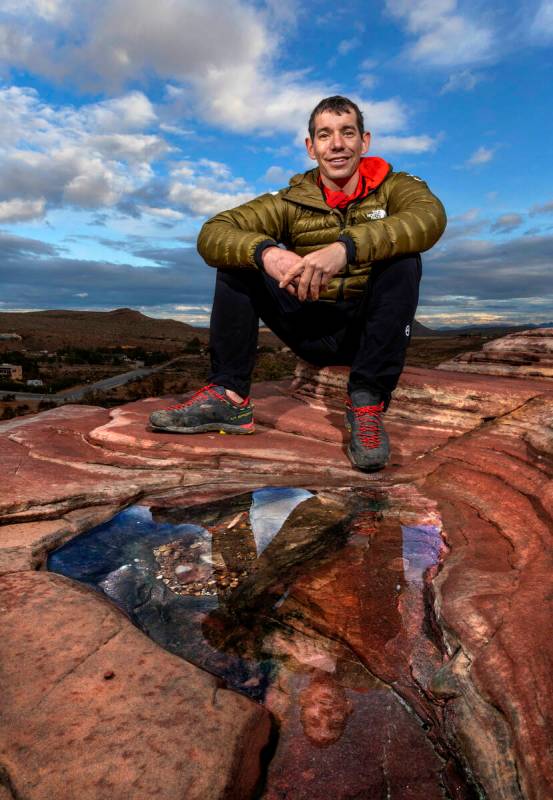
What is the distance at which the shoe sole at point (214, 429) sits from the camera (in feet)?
13.7

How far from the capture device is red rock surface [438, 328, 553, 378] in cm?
650

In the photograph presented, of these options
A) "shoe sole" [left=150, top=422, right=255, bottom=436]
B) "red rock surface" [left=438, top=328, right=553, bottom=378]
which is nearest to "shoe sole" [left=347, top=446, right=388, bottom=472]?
"shoe sole" [left=150, top=422, right=255, bottom=436]

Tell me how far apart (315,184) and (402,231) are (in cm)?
100

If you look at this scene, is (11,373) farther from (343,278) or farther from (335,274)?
(335,274)

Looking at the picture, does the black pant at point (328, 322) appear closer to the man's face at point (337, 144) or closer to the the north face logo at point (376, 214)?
the the north face logo at point (376, 214)

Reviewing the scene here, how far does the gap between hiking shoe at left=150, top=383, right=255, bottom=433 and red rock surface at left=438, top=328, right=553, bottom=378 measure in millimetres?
3886

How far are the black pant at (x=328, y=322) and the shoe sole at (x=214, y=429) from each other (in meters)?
0.28

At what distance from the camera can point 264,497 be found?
3211 millimetres

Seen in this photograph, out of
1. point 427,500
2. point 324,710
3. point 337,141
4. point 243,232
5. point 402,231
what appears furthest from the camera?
point 337,141

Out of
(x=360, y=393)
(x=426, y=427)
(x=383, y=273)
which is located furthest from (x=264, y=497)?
(x=426, y=427)

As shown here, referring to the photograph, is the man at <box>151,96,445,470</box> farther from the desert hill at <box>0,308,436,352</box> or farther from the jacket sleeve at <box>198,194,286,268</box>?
the desert hill at <box>0,308,436,352</box>

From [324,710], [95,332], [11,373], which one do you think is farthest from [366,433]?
[95,332]

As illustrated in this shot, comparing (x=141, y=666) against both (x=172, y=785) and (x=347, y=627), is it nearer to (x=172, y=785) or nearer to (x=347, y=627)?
(x=172, y=785)

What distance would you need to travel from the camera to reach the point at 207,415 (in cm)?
423
